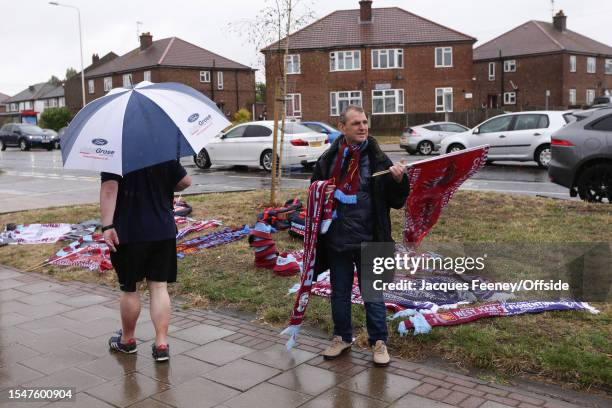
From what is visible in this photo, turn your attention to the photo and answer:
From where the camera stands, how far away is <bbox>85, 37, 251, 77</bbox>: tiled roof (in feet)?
202

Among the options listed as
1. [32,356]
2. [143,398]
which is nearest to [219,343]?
[143,398]

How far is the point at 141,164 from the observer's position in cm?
410

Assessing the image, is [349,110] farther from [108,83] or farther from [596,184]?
[108,83]

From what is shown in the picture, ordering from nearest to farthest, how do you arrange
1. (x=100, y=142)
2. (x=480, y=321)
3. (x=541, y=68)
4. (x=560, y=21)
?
(x=100, y=142)
(x=480, y=321)
(x=541, y=68)
(x=560, y=21)

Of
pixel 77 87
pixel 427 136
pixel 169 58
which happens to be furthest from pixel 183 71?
pixel 427 136

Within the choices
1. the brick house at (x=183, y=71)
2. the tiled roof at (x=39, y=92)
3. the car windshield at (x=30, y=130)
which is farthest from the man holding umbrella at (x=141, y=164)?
the tiled roof at (x=39, y=92)

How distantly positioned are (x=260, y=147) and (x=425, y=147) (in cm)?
835

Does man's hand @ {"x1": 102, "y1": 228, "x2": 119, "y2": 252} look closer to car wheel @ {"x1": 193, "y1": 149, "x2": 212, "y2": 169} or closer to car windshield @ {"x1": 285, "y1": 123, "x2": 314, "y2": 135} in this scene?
car windshield @ {"x1": 285, "y1": 123, "x2": 314, "y2": 135}

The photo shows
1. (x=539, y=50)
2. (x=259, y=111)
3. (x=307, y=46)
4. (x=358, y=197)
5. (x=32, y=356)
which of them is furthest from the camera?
(x=259, y=111)

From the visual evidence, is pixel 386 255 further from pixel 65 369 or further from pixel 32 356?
pixel 32 356

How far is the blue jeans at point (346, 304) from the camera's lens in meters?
4.41

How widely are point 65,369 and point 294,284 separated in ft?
7.82

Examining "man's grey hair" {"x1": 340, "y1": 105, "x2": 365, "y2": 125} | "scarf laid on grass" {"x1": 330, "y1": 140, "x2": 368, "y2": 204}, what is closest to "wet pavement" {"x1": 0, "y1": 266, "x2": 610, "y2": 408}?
"scarf laid on grass" {"x1": 330, "y1": 140, "x2": 368, "y2": 204}

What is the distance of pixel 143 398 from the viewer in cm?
392
